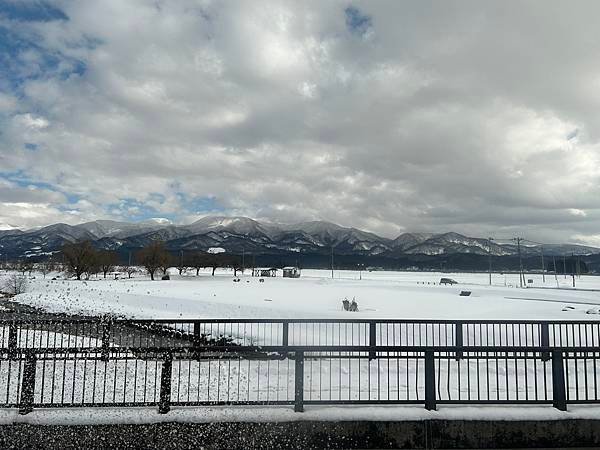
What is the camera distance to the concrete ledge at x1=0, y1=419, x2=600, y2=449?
6051mm

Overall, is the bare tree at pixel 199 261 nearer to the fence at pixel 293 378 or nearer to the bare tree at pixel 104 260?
the bare tree at pixel 104 260

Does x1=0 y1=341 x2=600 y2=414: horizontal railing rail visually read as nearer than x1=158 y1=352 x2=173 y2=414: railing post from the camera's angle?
No

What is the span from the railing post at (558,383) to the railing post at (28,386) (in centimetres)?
778

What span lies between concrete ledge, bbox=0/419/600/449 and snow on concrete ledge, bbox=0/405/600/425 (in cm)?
6

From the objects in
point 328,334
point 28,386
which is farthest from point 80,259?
point 28,386

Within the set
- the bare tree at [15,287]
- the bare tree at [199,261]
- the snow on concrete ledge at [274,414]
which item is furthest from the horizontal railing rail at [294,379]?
the bare tree at [199,261]

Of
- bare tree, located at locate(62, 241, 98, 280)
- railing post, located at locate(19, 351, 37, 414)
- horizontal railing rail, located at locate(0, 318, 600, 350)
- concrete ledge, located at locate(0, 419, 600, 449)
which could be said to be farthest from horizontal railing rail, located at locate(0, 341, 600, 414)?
bare tree, located at locate(62, 241, 98, 280)

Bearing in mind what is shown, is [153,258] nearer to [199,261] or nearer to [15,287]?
[199,261]

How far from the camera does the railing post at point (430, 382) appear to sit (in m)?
6.57

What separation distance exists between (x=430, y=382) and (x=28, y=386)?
5.90 m

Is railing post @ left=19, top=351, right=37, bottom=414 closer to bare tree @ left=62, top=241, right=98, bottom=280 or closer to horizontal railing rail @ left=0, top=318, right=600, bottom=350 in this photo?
horizontal railing rail @ left=0, top=318, right=600, bottom=350

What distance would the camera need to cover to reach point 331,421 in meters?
6.29

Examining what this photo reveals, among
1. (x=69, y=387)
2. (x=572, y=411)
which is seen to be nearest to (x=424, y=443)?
(x=572, y=411)

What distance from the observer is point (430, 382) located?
261 inches
